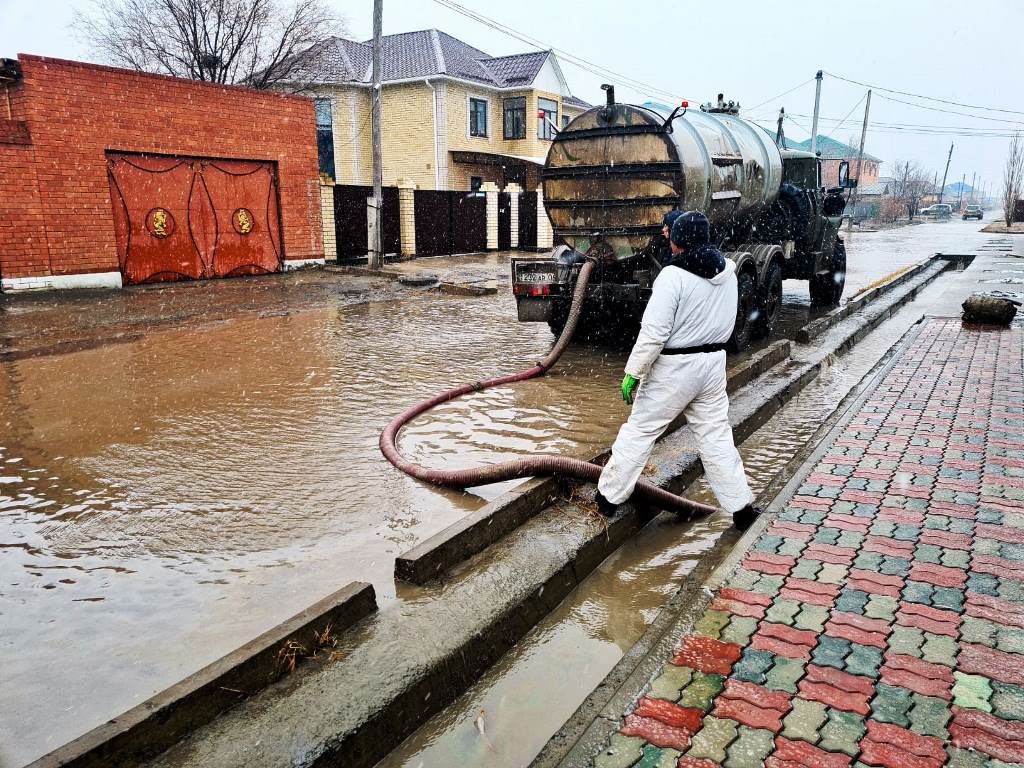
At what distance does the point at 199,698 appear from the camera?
233cm

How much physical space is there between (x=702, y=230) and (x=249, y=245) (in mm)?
14253

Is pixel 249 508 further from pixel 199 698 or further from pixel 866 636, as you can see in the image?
pixel 866 636

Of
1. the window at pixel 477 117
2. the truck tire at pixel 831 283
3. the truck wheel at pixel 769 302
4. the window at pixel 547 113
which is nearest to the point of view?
the truck wheel at pixel 769 302

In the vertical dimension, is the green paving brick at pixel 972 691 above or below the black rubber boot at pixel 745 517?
below

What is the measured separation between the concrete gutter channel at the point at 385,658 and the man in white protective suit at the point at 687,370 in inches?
11.2

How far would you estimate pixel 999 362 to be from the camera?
775 centimetres

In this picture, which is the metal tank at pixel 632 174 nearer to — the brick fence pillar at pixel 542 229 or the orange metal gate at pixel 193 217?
the orange metal gate at pixel 193 217

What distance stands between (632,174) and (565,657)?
5.63 meters

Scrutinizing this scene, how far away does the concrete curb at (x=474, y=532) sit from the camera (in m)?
3.31

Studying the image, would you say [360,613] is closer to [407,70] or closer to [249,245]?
[249,245]

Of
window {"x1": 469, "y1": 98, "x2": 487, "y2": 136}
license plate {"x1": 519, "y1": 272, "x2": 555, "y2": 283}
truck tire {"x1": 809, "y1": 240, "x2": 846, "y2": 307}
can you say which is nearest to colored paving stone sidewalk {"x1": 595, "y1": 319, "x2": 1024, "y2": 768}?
license plate {"x1": 519, "y1": 272, "x2": 555, "y2": 283}

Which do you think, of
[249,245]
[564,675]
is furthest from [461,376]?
[249,245]

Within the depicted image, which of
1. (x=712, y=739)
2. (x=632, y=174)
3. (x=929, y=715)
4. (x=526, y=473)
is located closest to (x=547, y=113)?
(x=632, y=174)

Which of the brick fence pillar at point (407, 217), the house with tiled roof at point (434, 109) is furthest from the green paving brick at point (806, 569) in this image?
the house with tiled roof at point (434, 109)
